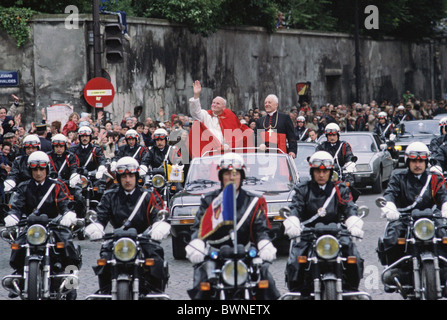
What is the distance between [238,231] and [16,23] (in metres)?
20.5

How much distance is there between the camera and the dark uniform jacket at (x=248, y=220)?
8.30 meters

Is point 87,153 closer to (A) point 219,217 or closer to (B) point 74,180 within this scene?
(B) point 74,180

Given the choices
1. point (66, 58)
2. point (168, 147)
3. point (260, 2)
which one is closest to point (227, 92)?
point (260, 2)

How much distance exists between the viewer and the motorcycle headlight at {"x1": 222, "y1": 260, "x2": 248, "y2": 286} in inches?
304

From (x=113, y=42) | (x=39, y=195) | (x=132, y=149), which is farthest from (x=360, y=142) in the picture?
(x=39, y=195)

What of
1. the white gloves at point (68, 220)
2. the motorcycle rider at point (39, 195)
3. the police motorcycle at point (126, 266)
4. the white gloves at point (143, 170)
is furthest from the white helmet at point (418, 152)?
the white gloves at point (143, 170)

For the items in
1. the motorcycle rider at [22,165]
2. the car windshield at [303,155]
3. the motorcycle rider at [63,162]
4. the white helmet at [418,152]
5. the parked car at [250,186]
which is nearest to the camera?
the white helmet at [418,152]

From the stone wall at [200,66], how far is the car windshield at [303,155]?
900cm

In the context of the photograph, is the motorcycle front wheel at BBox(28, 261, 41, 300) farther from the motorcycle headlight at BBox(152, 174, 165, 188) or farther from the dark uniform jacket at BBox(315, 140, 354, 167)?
the dark uniform jacket at BBox(315, 140, 354, 167)

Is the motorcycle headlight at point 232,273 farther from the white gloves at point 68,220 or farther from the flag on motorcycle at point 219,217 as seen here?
the white gloves at point 68,220

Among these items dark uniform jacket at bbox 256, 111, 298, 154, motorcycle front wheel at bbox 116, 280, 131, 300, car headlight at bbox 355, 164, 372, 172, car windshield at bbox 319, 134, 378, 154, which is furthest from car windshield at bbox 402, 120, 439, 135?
motorcycle front wheel at bbox 116, 280, 131, 300

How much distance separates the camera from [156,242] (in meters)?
8.95

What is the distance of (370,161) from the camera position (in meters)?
22.5
